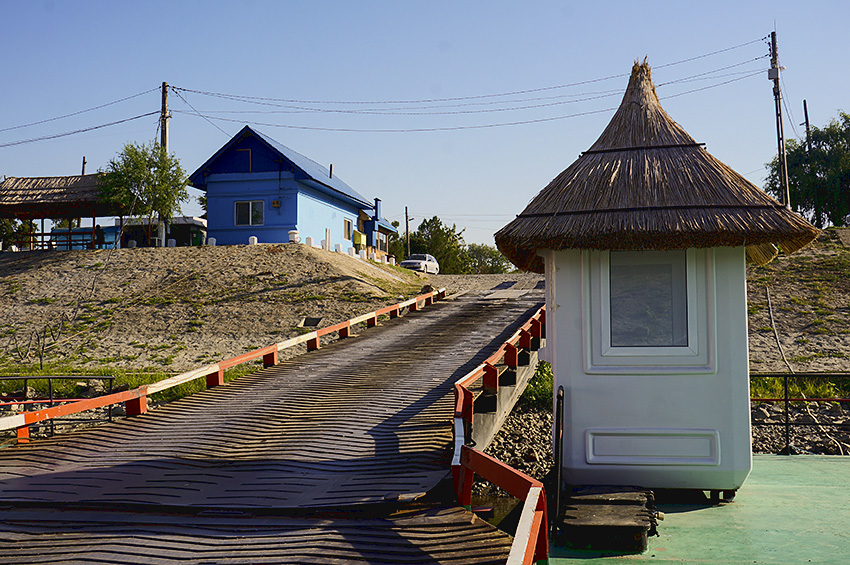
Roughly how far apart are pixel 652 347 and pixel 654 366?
18cm

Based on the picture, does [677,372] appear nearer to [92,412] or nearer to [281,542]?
[281,542]

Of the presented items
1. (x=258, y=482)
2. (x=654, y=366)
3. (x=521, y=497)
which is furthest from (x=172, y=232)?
(x=521, y=497)

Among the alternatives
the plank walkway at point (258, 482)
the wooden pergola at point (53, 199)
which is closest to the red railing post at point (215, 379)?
the plank walkway at point (258, 482)

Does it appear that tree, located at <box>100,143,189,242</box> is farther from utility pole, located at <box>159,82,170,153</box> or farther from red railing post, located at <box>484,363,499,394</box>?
red railing post, located at <box>484,363,499,394</box>

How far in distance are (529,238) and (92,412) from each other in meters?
16.4

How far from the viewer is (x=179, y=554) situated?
211 inches

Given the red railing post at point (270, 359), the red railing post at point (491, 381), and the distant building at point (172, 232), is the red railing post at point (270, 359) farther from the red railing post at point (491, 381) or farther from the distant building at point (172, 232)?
the distant building at point (172, 232)

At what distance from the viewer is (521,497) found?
5.65 m

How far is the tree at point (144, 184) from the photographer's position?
114ft

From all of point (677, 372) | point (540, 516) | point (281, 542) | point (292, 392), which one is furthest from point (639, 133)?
point (292, 392)

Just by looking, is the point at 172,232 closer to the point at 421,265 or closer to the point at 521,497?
the point at 421,265

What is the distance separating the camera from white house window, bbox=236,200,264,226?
115ft

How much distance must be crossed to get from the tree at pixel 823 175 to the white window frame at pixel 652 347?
45.8 m

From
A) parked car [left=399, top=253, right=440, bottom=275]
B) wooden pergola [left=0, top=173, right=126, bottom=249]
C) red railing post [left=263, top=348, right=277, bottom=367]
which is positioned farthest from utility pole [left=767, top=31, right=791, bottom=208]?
wooden pergola [left=0, top=173, right=126, bottom=249]
